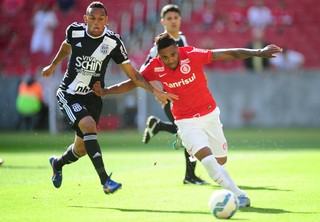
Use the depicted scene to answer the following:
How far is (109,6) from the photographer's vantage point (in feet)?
104

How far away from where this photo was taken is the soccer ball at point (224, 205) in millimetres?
8883

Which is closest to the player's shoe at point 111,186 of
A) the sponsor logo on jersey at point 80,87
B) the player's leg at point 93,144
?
the player's leg at point 93,144

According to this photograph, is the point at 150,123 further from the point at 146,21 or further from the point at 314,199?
the point at 146,21

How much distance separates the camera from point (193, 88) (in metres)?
10.3

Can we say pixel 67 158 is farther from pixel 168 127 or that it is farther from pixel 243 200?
pixel 243 200

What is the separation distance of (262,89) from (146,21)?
5517 millimetres

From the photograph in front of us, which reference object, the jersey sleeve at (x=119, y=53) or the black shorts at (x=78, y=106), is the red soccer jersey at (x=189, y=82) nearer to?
the jersey sleeve at (x=119, y=53)

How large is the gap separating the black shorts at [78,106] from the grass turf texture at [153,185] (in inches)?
43.6

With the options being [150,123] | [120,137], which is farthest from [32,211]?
[120,137]

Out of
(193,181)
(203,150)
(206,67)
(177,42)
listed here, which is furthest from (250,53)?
(206,67)

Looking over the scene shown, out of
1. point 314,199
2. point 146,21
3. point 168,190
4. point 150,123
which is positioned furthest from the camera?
point 146,21

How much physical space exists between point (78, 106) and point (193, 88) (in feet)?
5.67

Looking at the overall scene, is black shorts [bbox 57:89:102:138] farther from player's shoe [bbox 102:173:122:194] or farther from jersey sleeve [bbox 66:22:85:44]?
player's shoe [bbox 102:173:122:194]

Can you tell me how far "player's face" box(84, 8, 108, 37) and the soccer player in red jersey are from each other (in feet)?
3.09
